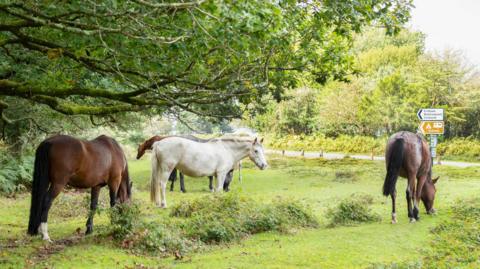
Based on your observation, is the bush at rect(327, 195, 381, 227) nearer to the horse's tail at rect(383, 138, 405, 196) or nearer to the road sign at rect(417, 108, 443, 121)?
the horse's tail at rect(383, 138, 405, 196)

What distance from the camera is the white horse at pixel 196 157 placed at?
41.8 ft

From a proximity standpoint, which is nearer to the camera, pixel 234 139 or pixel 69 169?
pixel 69 169

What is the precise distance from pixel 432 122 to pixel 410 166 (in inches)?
367

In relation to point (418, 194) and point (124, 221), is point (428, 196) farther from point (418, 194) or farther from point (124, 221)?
point (124, 221)

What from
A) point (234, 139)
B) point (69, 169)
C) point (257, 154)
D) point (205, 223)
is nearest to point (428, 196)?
point (257, 154)

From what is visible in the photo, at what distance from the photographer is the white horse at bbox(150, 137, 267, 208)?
12734 mm

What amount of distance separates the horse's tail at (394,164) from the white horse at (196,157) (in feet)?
14.1

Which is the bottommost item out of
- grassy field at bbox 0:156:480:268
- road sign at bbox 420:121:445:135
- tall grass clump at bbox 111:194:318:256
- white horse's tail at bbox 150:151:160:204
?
grassy field at bbox 0:156:480:268

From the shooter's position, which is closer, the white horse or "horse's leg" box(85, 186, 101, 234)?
"horse's leg" box(85, 186, 101, 234)

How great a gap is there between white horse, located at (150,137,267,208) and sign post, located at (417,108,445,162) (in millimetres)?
8085

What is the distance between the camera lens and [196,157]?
13.4 m

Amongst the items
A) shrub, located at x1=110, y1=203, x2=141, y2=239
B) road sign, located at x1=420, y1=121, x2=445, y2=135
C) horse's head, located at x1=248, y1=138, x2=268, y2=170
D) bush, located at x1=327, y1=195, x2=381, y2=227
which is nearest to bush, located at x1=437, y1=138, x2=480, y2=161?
road sign, located at x1=420, y1=121, x2=445, y2=135

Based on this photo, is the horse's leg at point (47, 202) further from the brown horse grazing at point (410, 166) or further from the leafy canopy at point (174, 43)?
the brown horse grazing at point (410, 166)

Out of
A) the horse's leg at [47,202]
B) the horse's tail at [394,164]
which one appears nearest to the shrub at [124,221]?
the horse's leg at [47,202]
